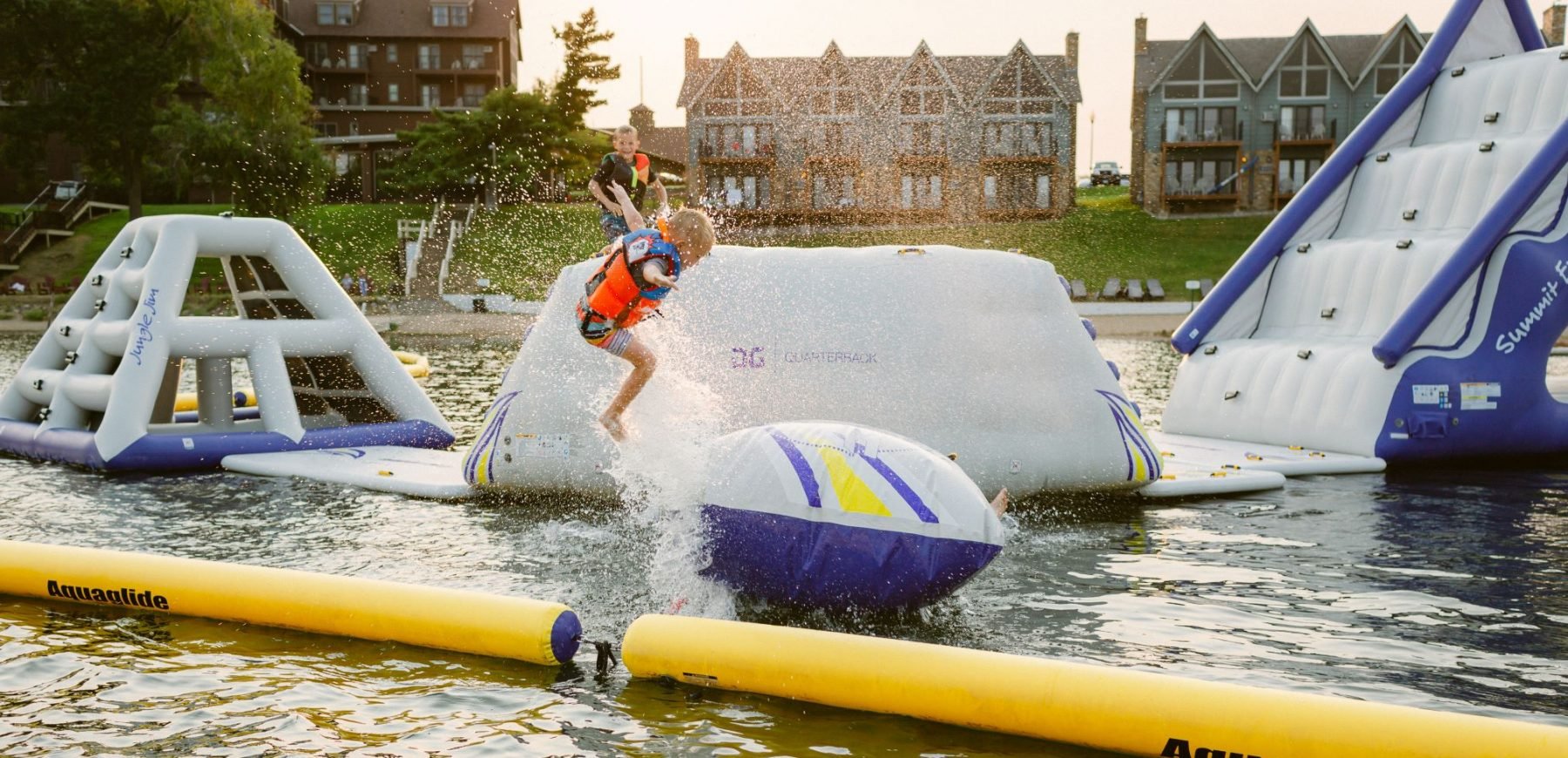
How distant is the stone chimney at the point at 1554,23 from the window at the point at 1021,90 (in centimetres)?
2148

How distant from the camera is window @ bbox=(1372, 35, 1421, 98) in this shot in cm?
6184

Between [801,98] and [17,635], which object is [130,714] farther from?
[801,98]

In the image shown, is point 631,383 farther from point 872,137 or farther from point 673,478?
point 872,137

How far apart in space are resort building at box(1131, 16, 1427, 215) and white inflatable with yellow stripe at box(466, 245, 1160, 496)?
55.0 metres

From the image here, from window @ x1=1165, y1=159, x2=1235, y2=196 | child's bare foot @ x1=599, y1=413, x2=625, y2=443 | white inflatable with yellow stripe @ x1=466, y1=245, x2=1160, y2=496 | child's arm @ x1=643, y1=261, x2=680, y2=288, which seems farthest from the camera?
window @ x1=1165, y1=159, x2=1235, y2=196

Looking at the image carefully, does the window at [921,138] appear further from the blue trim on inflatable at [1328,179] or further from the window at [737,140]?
the blue trim on inflatable at [1328,179]

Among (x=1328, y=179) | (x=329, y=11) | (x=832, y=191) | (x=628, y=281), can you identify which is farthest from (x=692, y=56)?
(x=628, y=281)

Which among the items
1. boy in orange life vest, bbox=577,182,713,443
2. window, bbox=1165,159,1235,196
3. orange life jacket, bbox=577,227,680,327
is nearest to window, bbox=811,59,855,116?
window, bbox=1165,159,1235,196

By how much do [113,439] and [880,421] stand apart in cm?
654

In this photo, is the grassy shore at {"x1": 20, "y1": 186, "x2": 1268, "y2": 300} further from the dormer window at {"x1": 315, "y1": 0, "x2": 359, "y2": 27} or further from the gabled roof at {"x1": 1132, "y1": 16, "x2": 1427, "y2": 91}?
the dormer window at {"x1": 315, "y1": 0, "x2": 359, "y2": 27}

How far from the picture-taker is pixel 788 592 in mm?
6305

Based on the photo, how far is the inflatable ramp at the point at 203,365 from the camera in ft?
38.5

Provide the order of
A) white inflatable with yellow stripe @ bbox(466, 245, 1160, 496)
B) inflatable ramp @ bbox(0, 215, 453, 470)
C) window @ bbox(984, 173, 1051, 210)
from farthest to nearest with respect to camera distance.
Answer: window @ bbox(984, 173, 1051, 210) → inflatable ramp @ bbox(0, 215, 453, 470) → white inflatable with yellow stripe @ bbox(466, 245, 1160, 496)

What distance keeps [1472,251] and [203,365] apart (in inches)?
443
